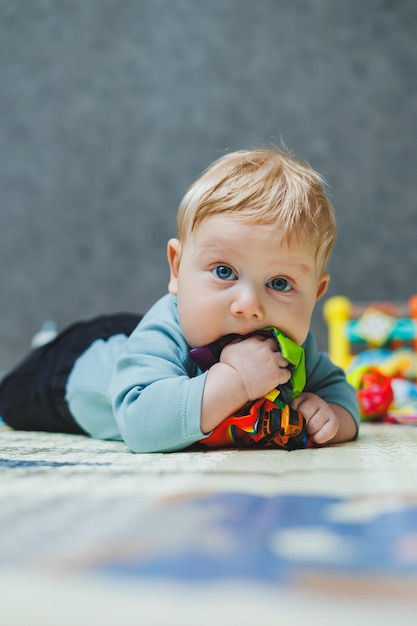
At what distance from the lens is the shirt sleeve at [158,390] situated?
684mm

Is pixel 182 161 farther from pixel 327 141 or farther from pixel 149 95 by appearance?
pixel 327 141

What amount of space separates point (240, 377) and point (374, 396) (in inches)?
24.6

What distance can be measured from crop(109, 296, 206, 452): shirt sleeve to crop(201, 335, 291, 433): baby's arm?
1 centimetres

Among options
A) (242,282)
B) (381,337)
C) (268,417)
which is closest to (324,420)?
(268,417)

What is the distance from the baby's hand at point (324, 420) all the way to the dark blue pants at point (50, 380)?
37 centimetres

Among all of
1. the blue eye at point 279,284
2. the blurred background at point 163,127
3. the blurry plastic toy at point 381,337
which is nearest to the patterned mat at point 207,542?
the blue eye at point 279,284

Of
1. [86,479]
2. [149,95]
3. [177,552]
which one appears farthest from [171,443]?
[149,95]

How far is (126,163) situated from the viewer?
8.68 feet

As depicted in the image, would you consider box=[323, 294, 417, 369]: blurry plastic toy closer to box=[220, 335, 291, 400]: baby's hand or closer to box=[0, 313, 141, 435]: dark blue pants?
box=[0, 313, 141, 435]: dark blue pants

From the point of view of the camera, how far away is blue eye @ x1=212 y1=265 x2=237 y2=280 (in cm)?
74

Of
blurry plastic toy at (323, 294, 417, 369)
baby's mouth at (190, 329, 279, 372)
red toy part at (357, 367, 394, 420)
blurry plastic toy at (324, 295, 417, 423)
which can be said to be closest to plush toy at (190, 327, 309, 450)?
baby's mouth at (190, 329, 279, 372)

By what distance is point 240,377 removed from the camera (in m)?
0.71

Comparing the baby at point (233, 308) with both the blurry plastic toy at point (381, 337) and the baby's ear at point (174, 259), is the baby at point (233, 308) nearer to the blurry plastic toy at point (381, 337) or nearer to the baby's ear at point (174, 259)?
the baby's ear at point (174, 259)

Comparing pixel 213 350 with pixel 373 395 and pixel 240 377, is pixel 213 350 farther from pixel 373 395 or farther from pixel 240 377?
pixel 373 395
